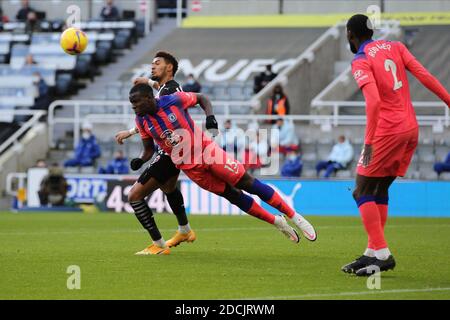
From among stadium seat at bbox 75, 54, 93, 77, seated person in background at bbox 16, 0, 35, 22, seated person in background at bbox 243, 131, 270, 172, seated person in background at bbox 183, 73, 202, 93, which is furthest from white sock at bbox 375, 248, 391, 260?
seated person in background at bbox 16, 0, 35, 22

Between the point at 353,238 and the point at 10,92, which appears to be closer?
the point at 353,238

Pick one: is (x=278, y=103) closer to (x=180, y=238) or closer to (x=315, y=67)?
(x=315, y=67)

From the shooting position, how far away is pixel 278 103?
29141mm

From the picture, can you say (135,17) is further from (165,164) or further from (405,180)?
(165,164)

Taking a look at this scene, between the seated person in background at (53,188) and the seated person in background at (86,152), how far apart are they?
1.95 metres

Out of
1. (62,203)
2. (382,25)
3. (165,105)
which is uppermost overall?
(382,25)

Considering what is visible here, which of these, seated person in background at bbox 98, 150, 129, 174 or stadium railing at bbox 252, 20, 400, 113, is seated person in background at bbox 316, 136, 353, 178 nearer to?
stadium railing at bbox 252, 20, 400, 113

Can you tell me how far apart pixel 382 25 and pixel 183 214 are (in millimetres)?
20756

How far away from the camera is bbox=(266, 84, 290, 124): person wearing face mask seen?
29.1 m

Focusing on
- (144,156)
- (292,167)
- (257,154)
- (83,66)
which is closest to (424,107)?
(292,167)

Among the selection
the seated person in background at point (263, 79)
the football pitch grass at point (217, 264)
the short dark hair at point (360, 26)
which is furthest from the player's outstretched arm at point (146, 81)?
the seated person in background at point (263, 79)

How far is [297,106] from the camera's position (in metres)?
32.4

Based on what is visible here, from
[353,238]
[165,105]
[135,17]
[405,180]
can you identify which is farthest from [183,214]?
[135,17]

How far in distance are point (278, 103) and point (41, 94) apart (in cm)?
812
